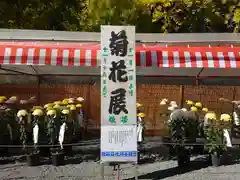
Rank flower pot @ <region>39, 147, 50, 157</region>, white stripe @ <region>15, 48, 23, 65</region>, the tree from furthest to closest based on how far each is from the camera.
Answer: the tree → flower pot @ <region>39, 147, 50, 157</region> → white stripe @ <region>15, 48, 23, 65</region>

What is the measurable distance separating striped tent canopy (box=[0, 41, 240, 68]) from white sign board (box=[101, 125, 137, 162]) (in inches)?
94.5

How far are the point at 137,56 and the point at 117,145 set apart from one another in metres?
2.63

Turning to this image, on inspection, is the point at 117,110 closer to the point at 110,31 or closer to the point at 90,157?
the point at 110,31

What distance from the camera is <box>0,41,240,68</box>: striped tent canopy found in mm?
7762

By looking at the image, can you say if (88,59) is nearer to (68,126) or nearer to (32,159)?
(68,126)

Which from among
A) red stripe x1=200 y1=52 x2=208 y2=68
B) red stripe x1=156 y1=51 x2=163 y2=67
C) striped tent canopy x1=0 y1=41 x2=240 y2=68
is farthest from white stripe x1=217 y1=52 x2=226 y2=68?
red stripe x1=156 y1=51 x2=163 y2=67

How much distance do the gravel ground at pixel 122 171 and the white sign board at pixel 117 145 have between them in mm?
1234

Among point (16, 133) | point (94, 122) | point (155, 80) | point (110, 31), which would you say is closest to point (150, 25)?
point (155, 80)

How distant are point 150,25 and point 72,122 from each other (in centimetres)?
773

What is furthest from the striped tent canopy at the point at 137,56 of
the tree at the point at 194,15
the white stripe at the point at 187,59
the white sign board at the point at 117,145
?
the tree at the point at 194,15

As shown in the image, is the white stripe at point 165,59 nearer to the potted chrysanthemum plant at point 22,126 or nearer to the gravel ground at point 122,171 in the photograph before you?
the gravel ground at point 122,171

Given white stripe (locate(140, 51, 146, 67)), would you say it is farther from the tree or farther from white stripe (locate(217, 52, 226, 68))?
the tree

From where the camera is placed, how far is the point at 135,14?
574 inches

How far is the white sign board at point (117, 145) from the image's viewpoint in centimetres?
566
